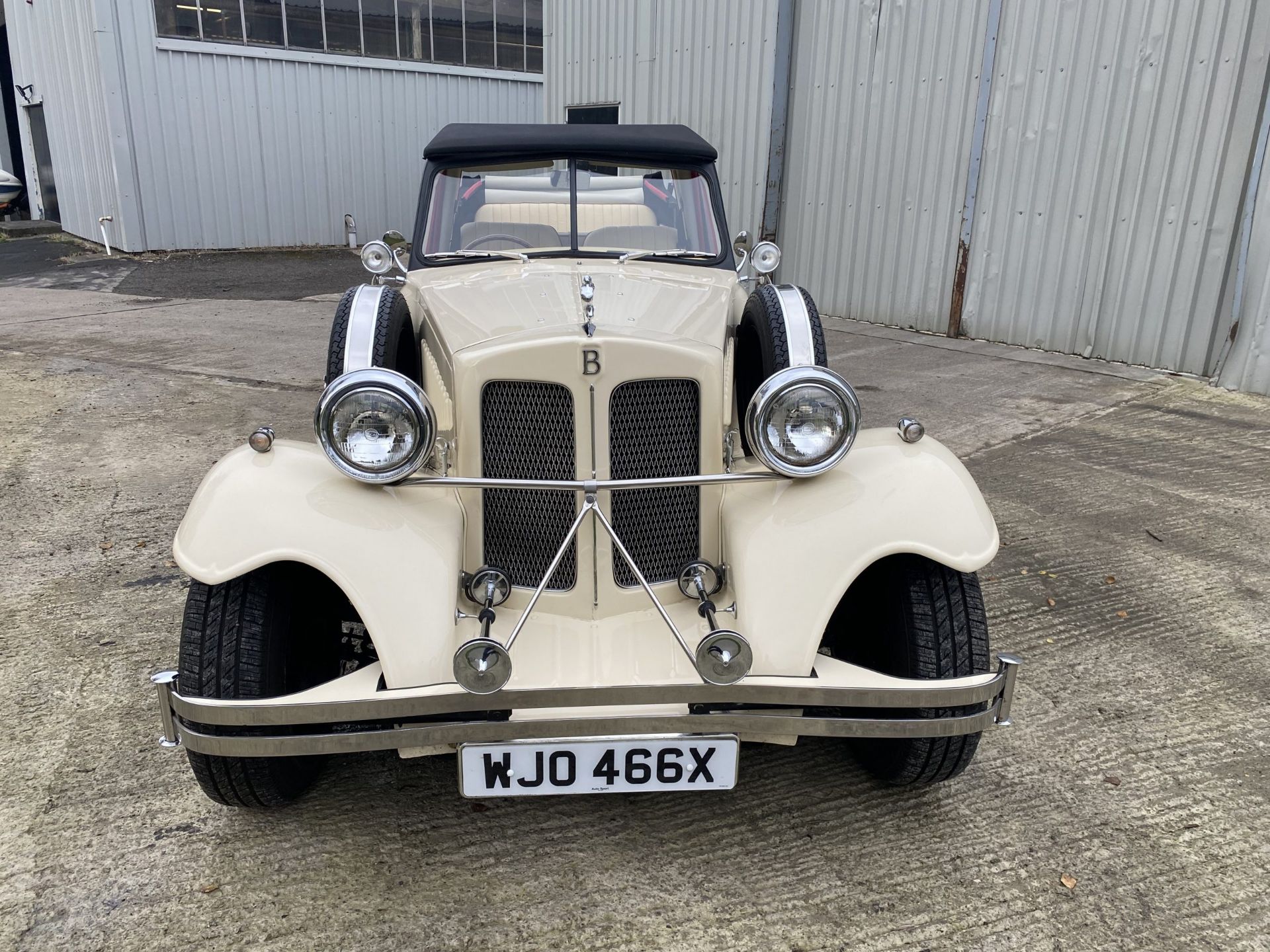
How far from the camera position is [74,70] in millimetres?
14906

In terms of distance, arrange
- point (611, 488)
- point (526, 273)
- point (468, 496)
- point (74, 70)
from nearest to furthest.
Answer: point (611, 488), point (468, 496), point (526, 273), point (74, 70)

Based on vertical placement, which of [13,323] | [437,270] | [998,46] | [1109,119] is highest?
[998,46]

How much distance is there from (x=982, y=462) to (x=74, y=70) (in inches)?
633

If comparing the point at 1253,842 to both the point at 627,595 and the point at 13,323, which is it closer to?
the point at 627,595

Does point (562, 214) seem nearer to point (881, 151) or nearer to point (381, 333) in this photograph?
point (381, 333)

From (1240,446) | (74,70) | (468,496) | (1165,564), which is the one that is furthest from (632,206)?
(74,70)

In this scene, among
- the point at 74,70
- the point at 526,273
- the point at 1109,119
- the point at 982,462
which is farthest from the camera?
the point at 74,70

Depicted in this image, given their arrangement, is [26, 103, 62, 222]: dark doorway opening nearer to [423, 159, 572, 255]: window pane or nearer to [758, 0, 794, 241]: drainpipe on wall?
[758, 0, 794, 241]: drainpipe on wall

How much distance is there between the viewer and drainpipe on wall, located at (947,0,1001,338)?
7.68m

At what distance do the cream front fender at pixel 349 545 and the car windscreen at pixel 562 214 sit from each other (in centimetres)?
143

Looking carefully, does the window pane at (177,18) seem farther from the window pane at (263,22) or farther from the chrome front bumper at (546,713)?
the chrome front bumper at (546,713)

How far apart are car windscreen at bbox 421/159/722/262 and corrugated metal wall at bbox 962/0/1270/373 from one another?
4.91m

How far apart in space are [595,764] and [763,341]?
131cm

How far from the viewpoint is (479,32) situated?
1711 cm
